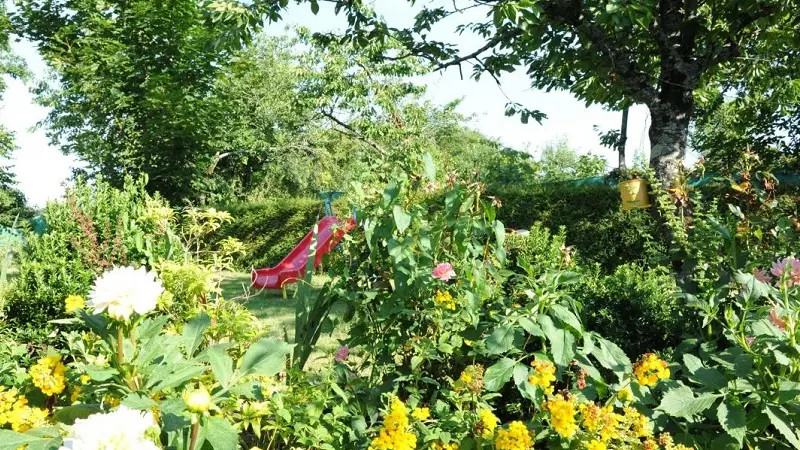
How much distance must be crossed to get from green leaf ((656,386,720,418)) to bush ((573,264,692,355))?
2.01 feet

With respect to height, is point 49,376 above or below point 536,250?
below

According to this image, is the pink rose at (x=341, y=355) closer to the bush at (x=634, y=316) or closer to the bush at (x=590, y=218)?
the bush at (x=634, y=316)

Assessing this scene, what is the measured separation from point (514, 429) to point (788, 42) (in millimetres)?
4194

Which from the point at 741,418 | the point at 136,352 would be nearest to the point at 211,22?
the point at 136,352

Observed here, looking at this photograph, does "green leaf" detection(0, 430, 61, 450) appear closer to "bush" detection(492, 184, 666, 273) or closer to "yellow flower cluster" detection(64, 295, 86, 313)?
"yellow flower cluster" detection(64, 295, 86, 313)

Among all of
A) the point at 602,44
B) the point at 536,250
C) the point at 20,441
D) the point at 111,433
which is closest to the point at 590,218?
the point at 602,44

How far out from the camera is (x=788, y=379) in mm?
1758

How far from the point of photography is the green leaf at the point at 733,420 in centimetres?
161

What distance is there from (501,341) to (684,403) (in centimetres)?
52

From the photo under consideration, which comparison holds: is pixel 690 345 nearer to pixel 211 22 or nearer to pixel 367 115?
pixel 211 22

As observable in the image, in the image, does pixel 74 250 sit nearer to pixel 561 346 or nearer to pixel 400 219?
pixel 400 219

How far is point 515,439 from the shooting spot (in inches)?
62.3

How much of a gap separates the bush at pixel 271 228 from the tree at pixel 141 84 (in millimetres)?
1243

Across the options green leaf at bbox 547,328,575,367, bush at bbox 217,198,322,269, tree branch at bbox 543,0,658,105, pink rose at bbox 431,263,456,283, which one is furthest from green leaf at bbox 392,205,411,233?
bush at bbox 217,198,322,269
